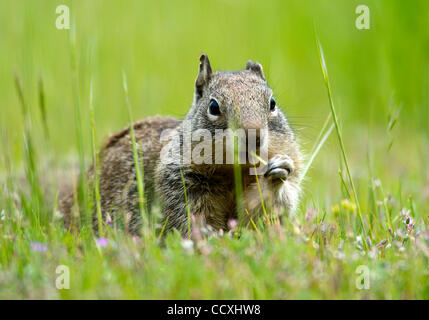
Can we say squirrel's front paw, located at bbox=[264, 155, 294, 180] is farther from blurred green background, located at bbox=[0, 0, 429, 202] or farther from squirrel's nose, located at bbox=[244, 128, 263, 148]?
blurred green background, located at bbox=[0, 0, 429, 202]

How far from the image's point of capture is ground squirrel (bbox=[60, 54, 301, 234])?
4.29 m

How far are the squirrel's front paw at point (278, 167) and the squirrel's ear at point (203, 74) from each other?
104 centimetres

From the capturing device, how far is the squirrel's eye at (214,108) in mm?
4391

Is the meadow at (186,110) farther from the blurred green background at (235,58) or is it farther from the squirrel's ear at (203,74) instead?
the squirrel's ear at (203,74)

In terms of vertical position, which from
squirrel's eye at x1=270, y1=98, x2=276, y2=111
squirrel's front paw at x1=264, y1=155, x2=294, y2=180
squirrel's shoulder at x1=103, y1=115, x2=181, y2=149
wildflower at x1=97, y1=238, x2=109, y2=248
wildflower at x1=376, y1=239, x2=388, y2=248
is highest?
squirrel's eye at x1=270, y1=98, x2=276, y2=111

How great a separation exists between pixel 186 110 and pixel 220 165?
5237mm

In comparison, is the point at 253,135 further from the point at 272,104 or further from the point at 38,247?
the point at 38,247

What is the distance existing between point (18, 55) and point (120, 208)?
535 centimetres

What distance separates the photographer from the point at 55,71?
10508 mm

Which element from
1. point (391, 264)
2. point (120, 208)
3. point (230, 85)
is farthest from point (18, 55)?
point (391, 264)

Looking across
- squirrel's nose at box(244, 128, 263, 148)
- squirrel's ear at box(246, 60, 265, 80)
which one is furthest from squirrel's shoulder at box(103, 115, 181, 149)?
squirrel's nose at box(244, 128, 263, 148)

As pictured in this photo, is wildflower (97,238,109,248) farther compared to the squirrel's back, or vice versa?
the squirrel's back

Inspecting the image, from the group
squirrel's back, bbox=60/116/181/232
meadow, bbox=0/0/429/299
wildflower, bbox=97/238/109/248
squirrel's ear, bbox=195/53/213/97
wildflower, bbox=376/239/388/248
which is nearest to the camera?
meadow, bbox=0/0/429/299

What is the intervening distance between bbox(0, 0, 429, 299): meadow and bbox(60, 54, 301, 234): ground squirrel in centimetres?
28
